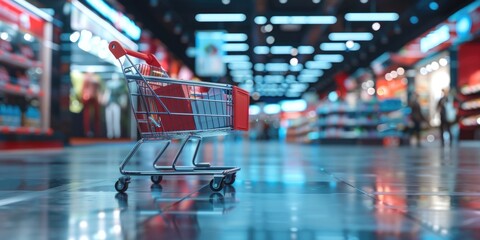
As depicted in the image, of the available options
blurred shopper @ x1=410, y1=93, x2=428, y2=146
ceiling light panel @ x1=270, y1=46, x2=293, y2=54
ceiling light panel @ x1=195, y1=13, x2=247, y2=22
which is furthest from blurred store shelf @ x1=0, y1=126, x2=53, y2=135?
ceiling light panel @ x1=270, y1=46, x2=293, y2=54

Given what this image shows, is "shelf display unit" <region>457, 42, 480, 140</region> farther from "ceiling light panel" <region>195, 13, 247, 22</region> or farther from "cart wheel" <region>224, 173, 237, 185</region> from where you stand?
"cart wheel" <region>224, 173, 237, 185</region>

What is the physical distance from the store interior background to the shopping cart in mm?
2914

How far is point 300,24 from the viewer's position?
2116 centimetres

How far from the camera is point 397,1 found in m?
17.6

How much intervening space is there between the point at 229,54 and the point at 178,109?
2353 centimetres

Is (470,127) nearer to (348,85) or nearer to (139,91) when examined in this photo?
(348,85)

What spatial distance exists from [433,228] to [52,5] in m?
11.4

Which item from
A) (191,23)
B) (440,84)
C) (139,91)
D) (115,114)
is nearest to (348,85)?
(440,84)

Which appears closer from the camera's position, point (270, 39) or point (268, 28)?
point (268, 28)

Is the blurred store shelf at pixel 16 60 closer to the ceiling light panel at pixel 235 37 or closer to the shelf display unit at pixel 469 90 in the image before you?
the ceiling light panel at pixel 235 37

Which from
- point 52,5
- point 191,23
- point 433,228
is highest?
point 191,23

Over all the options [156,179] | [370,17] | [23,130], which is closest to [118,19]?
[23,130]

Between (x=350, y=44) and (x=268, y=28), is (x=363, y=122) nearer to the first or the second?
(x=350, y=44)

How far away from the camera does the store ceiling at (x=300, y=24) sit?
1700 centimetres
